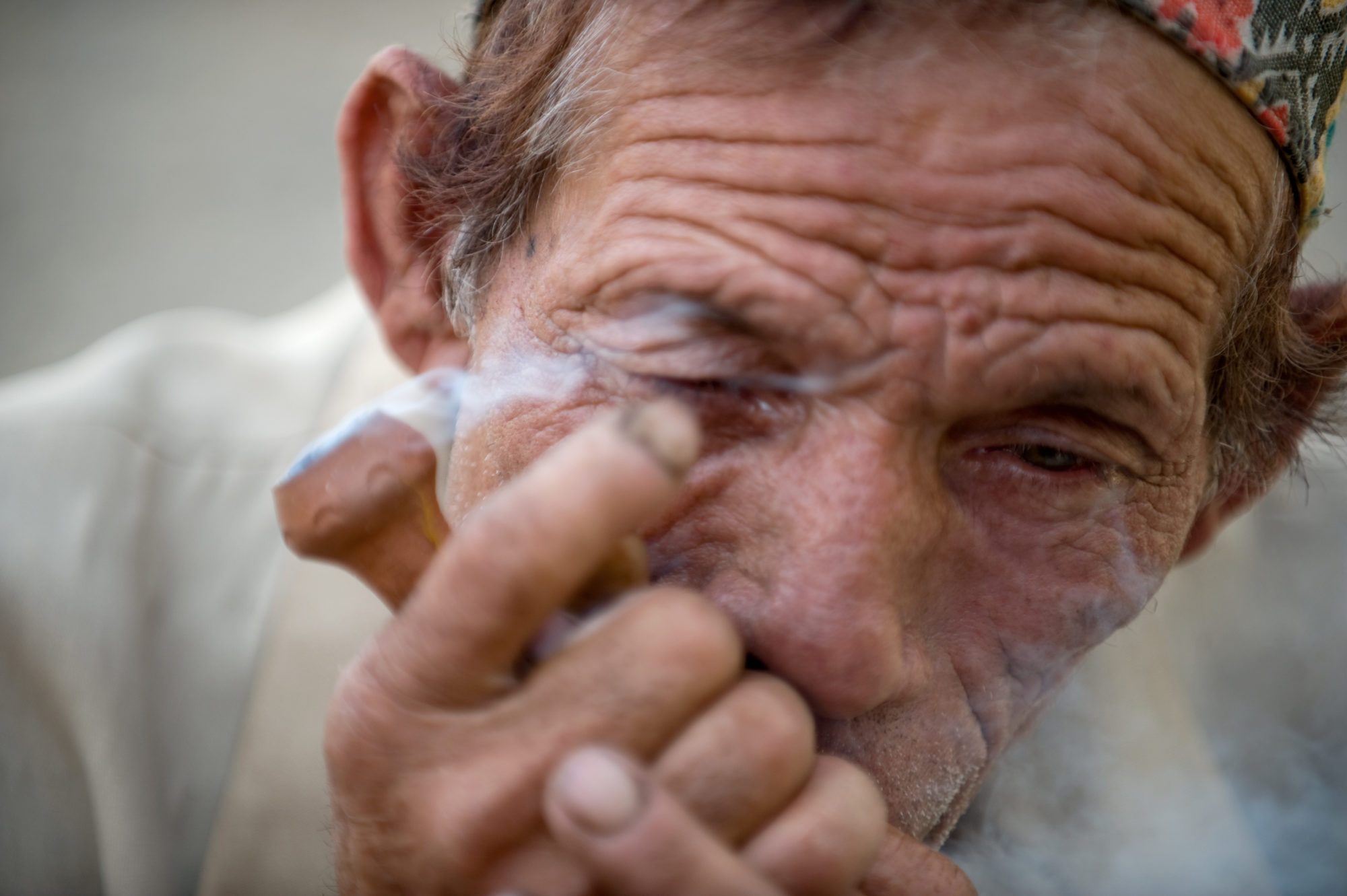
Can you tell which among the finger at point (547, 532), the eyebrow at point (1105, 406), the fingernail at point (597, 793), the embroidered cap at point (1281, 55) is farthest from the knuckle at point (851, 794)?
the embroidered cap at point (1281, 55)

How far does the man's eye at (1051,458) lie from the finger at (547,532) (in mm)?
890

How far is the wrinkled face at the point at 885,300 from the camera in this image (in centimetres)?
145

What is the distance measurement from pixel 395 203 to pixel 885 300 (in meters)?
1.21

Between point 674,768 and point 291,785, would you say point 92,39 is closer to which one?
point 291,785

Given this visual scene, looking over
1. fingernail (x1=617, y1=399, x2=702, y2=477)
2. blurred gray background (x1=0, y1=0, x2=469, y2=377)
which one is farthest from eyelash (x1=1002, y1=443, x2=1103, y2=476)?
blurred gray background (x1=0, y1=0, x2=469, y2=377)

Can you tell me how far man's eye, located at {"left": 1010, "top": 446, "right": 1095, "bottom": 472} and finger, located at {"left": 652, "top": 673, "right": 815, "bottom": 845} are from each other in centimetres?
75

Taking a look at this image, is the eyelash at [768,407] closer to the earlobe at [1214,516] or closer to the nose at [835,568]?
the nose at [835,568]

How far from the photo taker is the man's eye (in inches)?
67.9

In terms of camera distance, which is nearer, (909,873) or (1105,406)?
(909,873)

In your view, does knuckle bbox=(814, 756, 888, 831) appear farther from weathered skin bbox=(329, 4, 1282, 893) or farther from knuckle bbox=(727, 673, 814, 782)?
weathered skin bbox=(329, 4, 1282, 893)

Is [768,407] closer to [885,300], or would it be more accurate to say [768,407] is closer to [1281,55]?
[885,300]

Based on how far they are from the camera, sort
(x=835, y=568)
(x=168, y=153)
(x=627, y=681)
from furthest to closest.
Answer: (x=168, y=153) < (x=835, y=568) < (x=627, y=681)

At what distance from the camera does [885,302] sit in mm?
1501

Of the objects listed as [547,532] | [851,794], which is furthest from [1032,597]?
[547,532]
